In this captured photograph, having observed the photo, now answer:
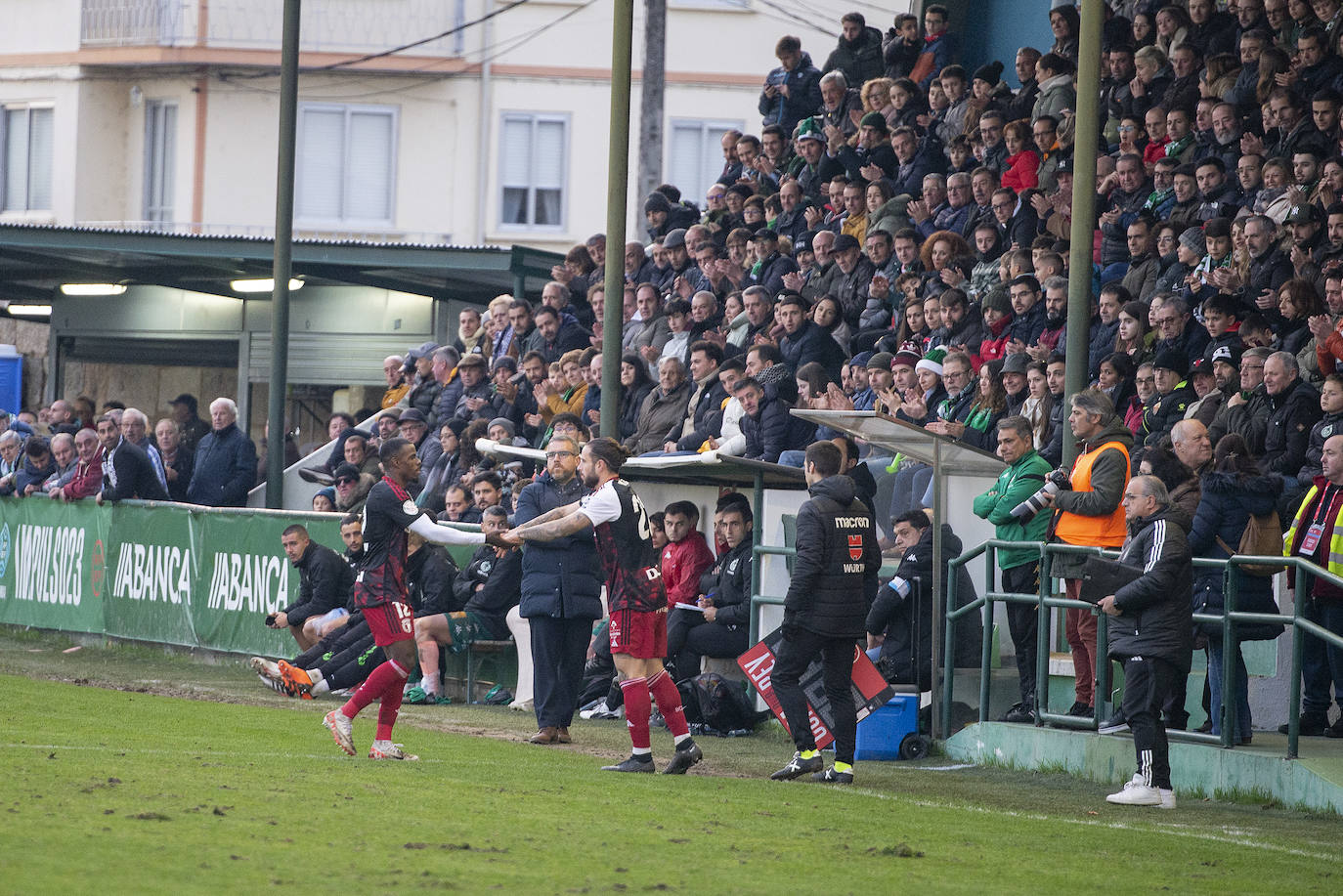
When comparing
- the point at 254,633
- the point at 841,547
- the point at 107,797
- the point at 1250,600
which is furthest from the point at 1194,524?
the point at 254,633

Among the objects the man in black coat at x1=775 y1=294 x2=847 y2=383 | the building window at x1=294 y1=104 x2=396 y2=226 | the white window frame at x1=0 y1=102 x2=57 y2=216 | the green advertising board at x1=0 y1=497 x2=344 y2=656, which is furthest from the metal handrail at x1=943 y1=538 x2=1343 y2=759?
the white window frame at x1=0 y1=102 x2=57 y2=216

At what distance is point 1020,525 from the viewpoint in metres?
12.9

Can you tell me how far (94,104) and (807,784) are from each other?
32.3 meters

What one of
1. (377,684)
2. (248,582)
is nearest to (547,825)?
(377,684)

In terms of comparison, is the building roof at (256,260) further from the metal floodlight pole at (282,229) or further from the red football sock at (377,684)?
the red football sock at (377,684)

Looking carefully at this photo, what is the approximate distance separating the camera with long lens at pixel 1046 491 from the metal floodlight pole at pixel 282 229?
1037 centimetres

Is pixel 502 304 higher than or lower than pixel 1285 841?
higher

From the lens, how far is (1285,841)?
9.49 m

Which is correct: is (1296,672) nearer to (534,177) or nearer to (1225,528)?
(1225,528)

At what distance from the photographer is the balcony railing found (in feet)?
127

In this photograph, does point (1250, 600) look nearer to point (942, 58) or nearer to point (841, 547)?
point (841, 547)

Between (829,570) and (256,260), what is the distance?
16.1 m

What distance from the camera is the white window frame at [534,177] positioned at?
39.6m

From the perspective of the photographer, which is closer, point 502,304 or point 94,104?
point 502,304
